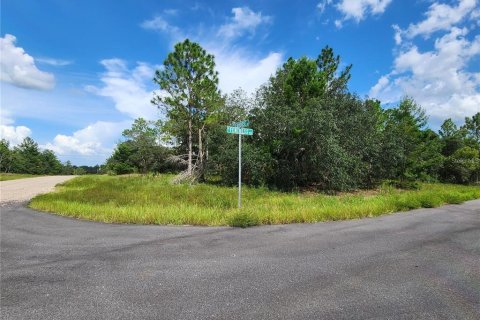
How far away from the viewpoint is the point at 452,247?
6.00 meters

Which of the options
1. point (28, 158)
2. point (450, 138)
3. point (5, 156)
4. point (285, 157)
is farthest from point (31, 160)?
point (450, 138)

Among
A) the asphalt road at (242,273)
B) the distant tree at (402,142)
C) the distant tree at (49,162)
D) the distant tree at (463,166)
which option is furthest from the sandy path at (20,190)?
the distant tree at (49,162)

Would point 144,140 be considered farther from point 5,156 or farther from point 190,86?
point 5,156

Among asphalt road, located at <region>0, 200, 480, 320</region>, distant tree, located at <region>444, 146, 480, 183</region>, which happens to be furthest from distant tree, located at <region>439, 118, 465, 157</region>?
asphalt road, located at <region>0, 200, 480, 320</region>

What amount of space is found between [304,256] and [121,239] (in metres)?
4.06

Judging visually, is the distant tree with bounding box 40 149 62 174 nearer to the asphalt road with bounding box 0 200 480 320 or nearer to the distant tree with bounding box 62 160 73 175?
the distant tree with bounding box 62 160 73 175

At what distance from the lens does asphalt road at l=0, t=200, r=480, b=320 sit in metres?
3.44

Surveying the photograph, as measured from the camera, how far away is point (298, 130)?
60.8 ft

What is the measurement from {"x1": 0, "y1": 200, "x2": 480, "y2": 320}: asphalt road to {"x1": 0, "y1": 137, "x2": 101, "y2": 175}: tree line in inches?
3307

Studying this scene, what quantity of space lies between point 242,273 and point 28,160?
9631 centimetres

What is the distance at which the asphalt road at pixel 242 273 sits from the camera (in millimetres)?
3441

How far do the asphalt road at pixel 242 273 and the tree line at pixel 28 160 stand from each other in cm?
8400

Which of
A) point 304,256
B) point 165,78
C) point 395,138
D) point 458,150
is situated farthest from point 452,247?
point 458,150

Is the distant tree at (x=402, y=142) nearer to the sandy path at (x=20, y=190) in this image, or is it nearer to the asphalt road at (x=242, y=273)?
the asphalt road at (x=242, y=273)
